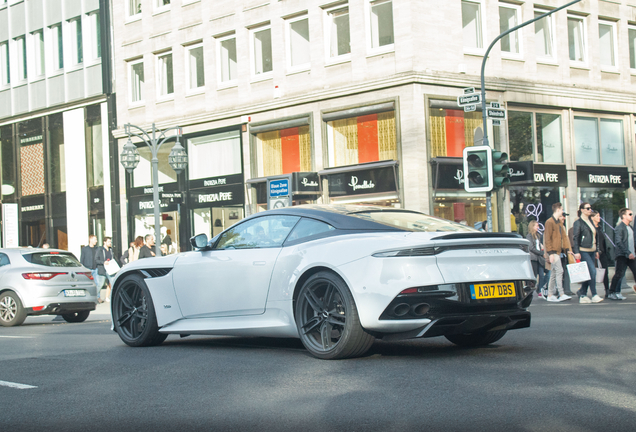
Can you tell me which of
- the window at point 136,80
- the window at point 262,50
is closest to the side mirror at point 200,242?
the window at point 262,50

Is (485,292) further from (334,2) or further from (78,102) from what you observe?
(78,102)

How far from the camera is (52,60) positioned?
1411 inches

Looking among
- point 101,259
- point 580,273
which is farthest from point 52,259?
point 580,273

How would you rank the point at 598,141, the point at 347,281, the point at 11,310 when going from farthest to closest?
the point at 598,141 → the point at 11,310 → the point at 347,281

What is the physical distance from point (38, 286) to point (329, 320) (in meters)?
9.47

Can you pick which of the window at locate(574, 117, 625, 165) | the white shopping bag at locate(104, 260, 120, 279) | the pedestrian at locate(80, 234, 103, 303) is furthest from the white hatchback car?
the window at locate(574, 117, 625, 165)

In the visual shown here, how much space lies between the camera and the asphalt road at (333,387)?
4531 millimetres

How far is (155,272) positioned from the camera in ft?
27.8

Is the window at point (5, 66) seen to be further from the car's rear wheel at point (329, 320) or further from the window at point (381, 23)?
the car's rear wheel at point (329, 320)

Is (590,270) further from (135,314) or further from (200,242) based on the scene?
(135,314)

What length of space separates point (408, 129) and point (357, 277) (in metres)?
18.1

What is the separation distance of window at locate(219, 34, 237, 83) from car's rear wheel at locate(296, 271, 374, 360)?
2320 cm

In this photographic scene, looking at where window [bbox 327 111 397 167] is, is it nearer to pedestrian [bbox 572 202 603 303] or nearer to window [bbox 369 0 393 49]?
window [bbox 369 0 393 49]

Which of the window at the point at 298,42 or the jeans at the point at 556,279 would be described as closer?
the jeans at the point at 556,279
